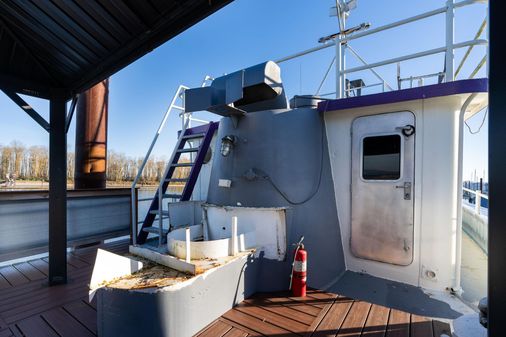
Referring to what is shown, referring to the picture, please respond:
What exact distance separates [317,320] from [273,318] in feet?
1.35

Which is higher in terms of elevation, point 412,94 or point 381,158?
point 412,94

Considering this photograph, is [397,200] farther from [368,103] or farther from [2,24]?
[2,24]

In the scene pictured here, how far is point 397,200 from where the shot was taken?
324 cm

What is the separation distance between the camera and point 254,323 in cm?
228

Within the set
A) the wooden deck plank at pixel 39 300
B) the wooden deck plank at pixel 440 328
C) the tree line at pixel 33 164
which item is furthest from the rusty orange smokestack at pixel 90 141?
the tree line at pixel 33 164

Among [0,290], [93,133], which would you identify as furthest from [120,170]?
[0,290]

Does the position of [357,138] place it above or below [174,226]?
above

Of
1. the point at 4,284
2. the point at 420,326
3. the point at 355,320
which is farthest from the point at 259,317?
the point at 4,284

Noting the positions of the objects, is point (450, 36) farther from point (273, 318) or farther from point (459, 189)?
point (273, 318)

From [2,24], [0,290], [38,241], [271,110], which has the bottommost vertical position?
[0,290]

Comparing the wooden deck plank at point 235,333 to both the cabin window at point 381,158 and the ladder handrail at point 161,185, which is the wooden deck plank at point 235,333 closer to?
the cabin window at point 381,158

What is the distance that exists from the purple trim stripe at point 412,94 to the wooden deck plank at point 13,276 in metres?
4.58

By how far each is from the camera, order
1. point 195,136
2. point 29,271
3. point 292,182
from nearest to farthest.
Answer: point 292,182 → point 29,271 → point 195,136

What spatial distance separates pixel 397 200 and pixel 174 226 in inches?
136
